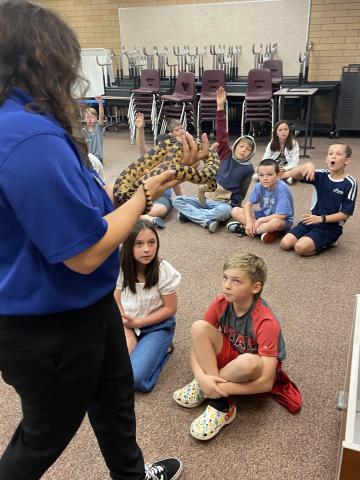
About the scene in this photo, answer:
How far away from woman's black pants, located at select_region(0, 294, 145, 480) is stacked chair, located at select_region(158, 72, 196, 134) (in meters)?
6.88

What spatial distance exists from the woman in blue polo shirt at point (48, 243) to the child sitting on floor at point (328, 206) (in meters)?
2.56

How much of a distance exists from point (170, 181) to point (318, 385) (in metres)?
1.40

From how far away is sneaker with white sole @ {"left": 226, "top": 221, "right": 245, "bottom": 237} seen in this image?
13.1 ft

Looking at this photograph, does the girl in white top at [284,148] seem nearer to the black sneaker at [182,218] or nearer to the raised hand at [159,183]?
the black sneaker at [182,218]

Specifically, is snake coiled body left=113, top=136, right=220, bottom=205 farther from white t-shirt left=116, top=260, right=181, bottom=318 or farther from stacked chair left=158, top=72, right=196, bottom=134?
stacked chair left=158, top=72, right=196, bottom=134

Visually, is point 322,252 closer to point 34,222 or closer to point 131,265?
point 131,265

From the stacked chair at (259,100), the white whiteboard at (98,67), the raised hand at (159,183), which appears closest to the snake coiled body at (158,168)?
the raised hand at (159,183)

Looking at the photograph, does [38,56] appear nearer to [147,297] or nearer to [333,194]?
[147,297]

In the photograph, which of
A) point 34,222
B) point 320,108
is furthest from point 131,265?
point 320,108

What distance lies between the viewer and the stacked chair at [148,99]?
26.5ft

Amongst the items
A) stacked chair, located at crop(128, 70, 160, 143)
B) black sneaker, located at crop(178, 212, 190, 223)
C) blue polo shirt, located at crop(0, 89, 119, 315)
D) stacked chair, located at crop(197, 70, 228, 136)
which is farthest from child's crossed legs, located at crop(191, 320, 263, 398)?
stacked chair, located at crop(128, 70, 160, 143)

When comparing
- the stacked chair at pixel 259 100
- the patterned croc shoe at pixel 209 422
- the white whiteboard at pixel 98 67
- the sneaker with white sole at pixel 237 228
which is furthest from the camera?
the white whiteboard at pixel 98 67

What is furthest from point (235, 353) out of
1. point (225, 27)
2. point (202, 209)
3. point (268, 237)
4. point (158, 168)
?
point (225, 27)

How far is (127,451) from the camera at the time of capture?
133cm
